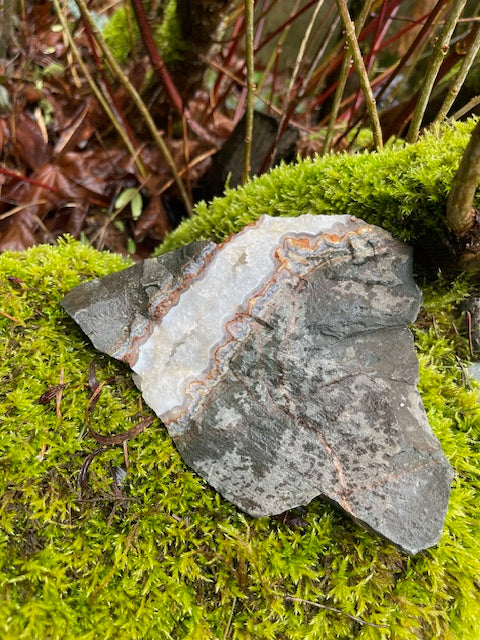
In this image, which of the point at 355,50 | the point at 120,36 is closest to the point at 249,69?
the point at 355,50

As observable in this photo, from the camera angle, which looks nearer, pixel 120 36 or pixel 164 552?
pixel 164 552

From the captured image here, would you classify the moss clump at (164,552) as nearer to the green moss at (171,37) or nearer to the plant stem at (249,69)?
the plant stem at (249,69)

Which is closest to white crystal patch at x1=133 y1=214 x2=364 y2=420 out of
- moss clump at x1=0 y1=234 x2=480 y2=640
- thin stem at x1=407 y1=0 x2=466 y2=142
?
moss clump at x1=0 y1=234 x2=480 y2=640

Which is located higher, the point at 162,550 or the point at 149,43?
the point at 149,43

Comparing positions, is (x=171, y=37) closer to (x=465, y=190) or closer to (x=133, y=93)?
(x=133, y=93)

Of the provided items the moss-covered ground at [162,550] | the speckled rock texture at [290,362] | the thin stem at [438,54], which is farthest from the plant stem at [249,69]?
the moss-covered ground at [162,550]

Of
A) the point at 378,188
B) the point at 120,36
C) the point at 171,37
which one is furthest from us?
the point at 120,36

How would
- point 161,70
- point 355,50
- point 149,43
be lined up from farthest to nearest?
point 161,70
point 149,43
point 355,50

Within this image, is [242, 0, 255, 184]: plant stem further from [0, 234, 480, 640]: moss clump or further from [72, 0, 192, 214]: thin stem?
[0, 234, 480, 640]: moss clump
